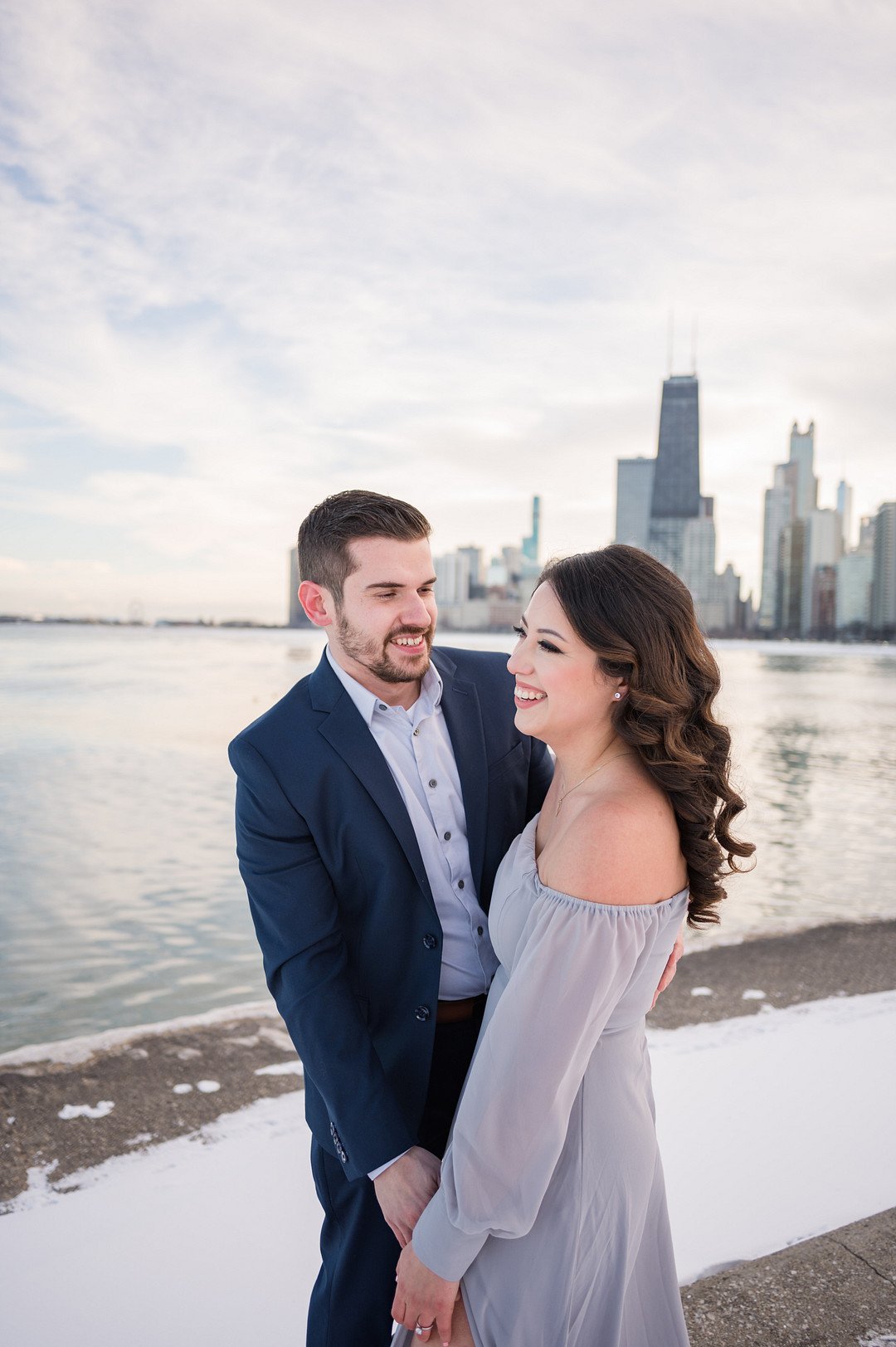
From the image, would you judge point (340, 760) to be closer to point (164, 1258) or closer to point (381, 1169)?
point (381, 1169)

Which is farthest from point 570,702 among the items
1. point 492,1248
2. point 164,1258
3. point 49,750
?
point 49,750

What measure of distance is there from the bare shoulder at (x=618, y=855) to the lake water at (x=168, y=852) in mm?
389

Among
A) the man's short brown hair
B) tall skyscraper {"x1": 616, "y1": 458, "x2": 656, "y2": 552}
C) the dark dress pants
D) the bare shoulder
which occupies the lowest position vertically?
the dark dress pants

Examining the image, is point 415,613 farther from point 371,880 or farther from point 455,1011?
point 455,1011

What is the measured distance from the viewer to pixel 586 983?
1.52 m

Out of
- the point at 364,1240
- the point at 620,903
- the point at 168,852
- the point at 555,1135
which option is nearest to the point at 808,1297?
the point at 364,1240

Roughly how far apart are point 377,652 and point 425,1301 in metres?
1.19

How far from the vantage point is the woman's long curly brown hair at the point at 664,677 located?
173 cm

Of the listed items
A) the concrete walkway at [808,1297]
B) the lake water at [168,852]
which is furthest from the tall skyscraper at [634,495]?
the concrete walkway at [808,1297]

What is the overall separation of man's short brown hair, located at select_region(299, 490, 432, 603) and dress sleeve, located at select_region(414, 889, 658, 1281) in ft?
2.81

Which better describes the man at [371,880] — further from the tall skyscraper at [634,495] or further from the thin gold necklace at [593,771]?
the tall skyscraper at [634,495]

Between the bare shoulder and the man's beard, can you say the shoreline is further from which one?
the bare shoulder

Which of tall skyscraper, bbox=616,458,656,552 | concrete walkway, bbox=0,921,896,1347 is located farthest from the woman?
tall skyscraper, bbox=616,458,656,552

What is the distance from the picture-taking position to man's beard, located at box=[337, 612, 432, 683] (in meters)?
2.05
